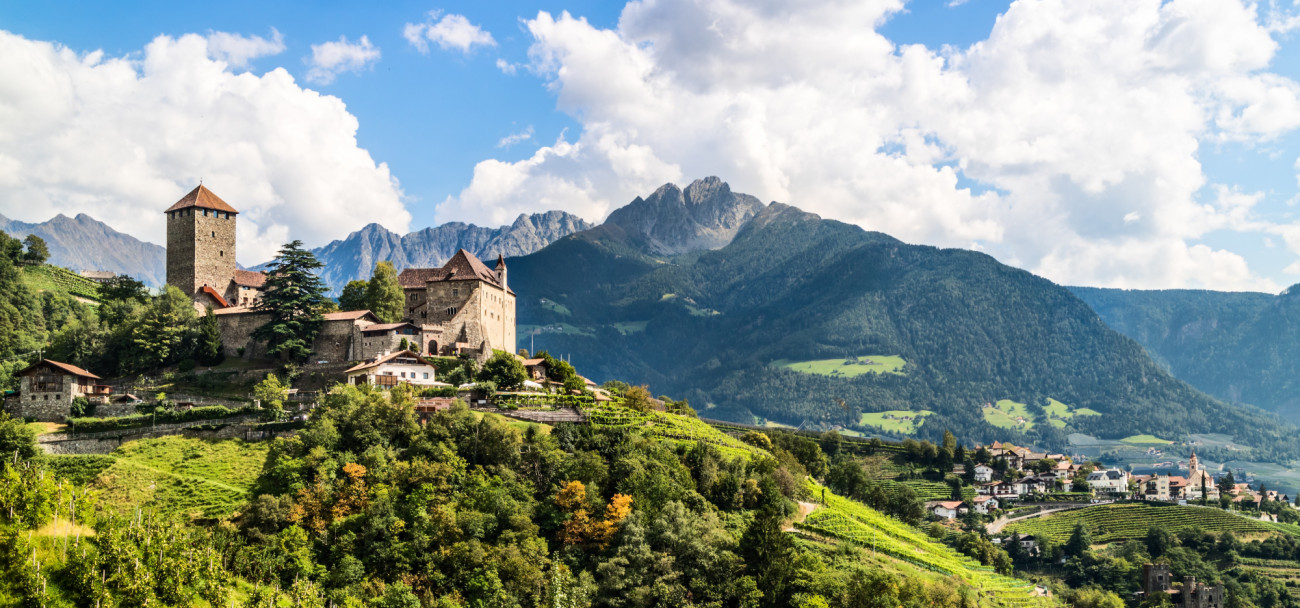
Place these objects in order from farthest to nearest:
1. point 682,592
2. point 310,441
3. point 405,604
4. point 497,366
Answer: point 497,366
point 310,441
point 682,592
point 405,604

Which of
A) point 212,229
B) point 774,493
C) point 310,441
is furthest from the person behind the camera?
point 212,229

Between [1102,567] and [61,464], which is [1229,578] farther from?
[61,464]

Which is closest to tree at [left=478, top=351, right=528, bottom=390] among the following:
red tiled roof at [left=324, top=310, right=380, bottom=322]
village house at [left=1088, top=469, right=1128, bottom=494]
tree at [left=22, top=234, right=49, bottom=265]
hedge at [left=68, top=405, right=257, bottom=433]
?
red tiled roof at [left=324, top=310, right=380, bottom=322]

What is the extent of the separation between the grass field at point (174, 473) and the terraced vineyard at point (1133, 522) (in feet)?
311

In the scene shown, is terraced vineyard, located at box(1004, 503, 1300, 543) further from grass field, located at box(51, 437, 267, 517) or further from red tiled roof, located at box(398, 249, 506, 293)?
grass field, located at box(51, 437, 267, 517)

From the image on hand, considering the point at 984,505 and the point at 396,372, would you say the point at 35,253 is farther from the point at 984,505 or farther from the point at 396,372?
the point at 984,505

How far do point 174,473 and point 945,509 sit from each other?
96247mm

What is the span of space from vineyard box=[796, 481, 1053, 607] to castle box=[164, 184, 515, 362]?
32253mm

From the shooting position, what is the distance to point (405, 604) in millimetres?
47312

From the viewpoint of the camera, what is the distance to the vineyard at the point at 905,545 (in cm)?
7244

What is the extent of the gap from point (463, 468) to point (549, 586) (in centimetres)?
1168

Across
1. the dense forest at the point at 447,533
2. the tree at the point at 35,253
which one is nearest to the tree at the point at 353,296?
the dense forest at the point at 447,533

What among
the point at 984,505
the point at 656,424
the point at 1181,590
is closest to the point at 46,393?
the point at 656,424

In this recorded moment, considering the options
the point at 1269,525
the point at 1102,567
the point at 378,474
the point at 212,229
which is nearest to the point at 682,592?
the point at 378,474
